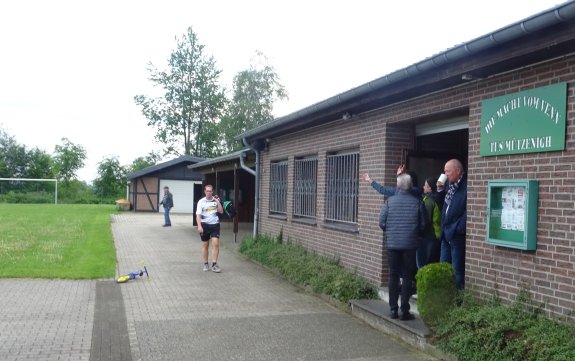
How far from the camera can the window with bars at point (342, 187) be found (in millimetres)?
8500

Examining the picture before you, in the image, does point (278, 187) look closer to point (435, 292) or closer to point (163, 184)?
point (435, 292)

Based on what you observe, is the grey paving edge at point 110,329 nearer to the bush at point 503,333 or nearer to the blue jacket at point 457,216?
the bush at point 503,333

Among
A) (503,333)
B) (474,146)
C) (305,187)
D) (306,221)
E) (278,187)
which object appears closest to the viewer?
(503,333)

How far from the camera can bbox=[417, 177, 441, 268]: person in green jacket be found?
635 cm

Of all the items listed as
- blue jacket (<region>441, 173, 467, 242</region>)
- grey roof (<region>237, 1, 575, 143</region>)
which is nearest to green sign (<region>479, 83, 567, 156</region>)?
grey roof (<region>237, 1, 575, 143</region>)

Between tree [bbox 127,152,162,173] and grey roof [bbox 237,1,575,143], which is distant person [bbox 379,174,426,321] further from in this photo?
tree [bbox 127,152,162,173]

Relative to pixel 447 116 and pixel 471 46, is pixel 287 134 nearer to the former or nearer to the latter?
pixel 447 116

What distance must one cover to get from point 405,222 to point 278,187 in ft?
21.1

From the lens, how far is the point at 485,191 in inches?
212

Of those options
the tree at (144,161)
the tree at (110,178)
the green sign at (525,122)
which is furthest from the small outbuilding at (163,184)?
the green sign at (525,122)

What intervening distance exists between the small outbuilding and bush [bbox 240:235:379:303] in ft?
76.3

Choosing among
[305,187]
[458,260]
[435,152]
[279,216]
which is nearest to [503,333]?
[458,260]

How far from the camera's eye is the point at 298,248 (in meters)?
10.2

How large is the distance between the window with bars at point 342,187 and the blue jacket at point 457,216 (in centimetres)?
254
